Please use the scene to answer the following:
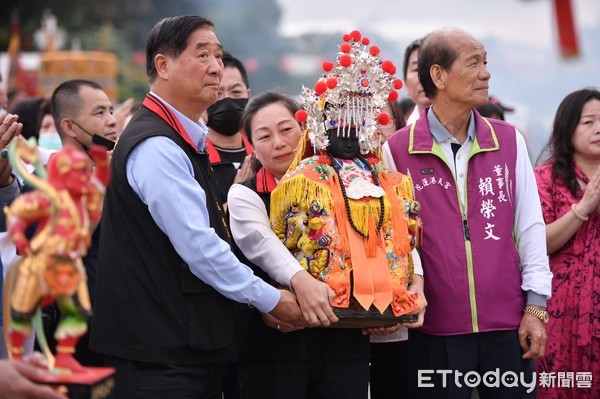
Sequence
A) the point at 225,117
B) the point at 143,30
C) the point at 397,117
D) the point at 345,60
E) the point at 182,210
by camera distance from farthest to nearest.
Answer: the point at 143,30, the point at 225,117, the point at 397,117, the point at 345,60, the point at 182,210

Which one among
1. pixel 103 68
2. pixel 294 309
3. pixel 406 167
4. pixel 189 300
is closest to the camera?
pixel 189 300

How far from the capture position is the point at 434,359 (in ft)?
13.3

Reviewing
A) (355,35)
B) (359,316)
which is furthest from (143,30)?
(359,316)

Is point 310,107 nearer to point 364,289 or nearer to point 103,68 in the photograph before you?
point 364,289

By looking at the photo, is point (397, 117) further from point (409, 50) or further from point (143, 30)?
point (143, 30)

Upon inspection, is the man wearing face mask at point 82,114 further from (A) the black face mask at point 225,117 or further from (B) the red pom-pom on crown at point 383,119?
(B) the red pom-pom on crown at point 383,119

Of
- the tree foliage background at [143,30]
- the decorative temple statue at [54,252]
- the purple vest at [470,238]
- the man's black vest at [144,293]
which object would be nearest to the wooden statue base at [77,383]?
the decorative temple statue at [54,252]

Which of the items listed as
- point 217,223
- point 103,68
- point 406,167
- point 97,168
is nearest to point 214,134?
point 406,167

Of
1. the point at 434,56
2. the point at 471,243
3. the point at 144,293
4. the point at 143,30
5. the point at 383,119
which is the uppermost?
the point at 143,30

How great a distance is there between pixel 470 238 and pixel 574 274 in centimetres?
101

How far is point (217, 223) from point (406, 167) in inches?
43.7

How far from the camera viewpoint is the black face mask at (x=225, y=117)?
17.1 feet

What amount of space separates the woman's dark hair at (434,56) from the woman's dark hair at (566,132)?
108cm

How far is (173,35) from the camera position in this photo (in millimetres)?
3441
